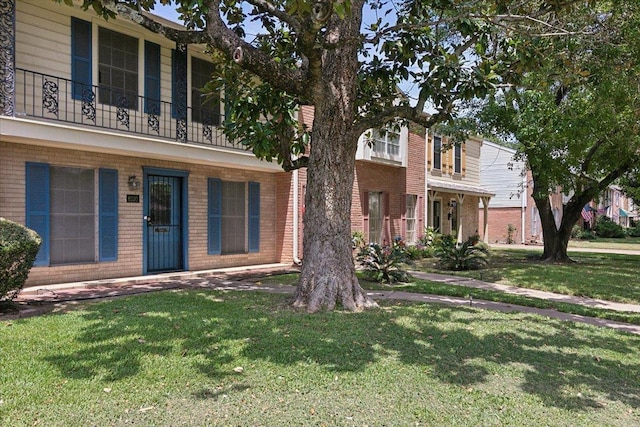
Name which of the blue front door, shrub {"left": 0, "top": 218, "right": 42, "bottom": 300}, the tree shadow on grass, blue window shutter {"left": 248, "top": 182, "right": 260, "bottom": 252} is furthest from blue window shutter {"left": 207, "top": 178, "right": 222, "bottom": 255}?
shrub {"left": 0, "top": 218, "right": 42, "bottom": 300}

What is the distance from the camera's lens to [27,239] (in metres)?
6.44

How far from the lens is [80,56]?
9.31 m

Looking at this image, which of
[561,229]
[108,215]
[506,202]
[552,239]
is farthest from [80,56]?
[506,202]

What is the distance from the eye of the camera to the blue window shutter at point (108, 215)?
970 cm

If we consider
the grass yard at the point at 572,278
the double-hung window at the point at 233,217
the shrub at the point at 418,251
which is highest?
the double-hung window at the point at 233,217

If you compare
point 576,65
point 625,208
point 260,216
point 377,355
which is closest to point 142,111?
point 260,216

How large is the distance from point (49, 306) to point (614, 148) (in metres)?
15.6

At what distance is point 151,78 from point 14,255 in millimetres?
5709

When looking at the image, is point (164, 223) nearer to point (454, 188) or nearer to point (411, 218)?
point (411, 218)

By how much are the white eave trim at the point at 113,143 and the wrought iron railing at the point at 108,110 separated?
Answer: 0.42m

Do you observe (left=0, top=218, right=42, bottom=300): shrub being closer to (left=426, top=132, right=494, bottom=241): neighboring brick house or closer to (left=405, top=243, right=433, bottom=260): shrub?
(left=405, top=243, right=433, bottom=260): shrub

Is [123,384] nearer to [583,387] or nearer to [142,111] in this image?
[583,387]

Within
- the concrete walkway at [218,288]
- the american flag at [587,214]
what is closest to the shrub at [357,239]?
the concrete walkway at [218,288]

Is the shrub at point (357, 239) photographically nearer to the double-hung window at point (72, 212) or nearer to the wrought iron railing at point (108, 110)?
the wrought iron railing at point (108, 110)
